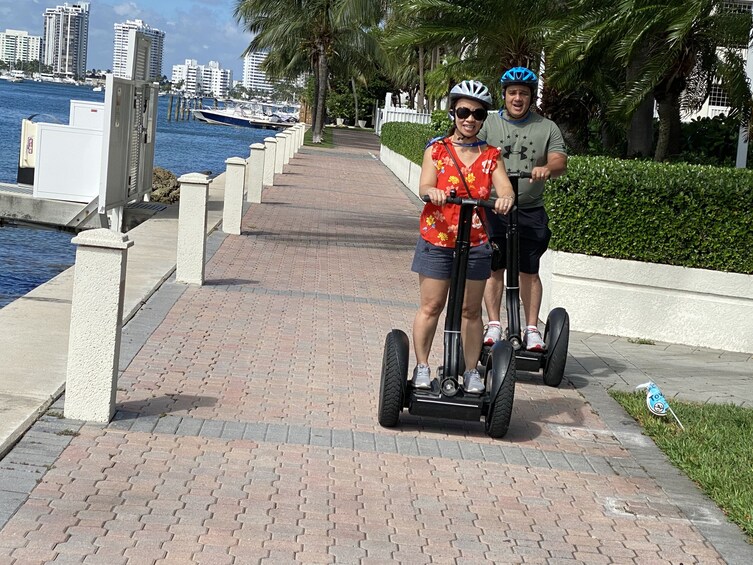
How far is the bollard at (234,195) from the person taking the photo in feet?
48.2

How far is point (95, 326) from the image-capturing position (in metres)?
5.98

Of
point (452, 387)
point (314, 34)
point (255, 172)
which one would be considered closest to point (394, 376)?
point (452, 387)

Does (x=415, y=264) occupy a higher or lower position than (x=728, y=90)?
lower

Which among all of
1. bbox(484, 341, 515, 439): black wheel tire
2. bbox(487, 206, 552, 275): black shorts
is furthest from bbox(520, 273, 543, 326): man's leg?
bbox(484, 341, 515, 439): black wheel tire

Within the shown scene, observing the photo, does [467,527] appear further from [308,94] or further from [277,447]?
[308,94]

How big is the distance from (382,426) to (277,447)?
2.53 feet

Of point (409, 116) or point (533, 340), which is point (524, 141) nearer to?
point (533, 340)

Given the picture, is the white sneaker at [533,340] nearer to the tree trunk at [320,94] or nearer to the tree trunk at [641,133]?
the tree trunk at [641,133]

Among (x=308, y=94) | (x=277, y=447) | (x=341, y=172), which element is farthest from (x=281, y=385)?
(x=308, y=94)

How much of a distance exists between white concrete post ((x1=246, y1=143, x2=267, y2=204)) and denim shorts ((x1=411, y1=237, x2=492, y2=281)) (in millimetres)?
13708

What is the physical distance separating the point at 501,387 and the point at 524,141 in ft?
7.01

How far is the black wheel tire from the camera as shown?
6.22 m

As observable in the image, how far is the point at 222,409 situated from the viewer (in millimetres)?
6582

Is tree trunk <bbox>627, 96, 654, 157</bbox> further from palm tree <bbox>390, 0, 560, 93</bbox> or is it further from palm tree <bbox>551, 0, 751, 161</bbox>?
palm tree <bbox>390, 0, 560, 93</bbox>
